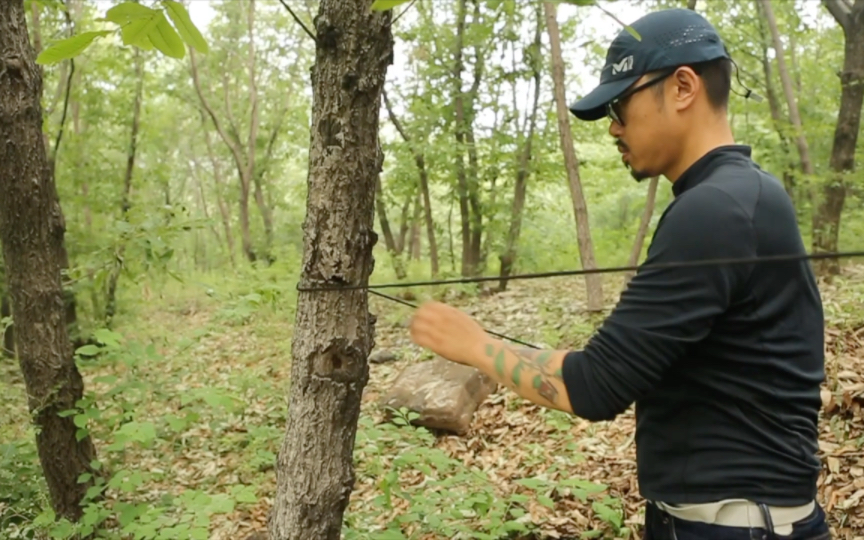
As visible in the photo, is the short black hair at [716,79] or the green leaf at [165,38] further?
the short black hair at [716,79]

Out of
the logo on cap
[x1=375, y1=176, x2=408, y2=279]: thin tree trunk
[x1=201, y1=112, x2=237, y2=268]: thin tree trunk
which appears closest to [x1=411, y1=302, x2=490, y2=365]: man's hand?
the logo on cap

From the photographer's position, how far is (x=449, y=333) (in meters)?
1.46

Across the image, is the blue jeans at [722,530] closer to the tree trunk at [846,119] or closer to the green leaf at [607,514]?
the green leaf at [607,514]

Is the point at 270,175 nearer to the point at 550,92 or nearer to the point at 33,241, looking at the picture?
the point at 550,92

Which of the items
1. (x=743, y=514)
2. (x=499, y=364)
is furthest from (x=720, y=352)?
(x=499, y=364)

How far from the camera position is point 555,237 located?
1166 cm

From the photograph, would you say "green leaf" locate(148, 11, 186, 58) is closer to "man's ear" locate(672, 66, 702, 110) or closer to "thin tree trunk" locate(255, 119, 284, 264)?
"man's ear" locate(672, 66, 702, 110)

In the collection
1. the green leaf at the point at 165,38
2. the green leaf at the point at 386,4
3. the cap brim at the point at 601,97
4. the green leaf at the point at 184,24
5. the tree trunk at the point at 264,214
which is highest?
the tree trunk at the point at 264,214

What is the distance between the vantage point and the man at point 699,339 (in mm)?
1205

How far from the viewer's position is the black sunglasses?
1.38 meters

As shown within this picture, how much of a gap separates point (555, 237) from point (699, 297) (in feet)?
35.0

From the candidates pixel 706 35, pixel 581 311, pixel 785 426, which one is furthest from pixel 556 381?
pixel 581 311

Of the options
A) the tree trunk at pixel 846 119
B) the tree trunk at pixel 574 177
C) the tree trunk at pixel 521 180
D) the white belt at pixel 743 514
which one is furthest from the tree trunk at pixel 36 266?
the tree trunk at pixel 846 119

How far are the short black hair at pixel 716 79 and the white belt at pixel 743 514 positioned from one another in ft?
2.82
